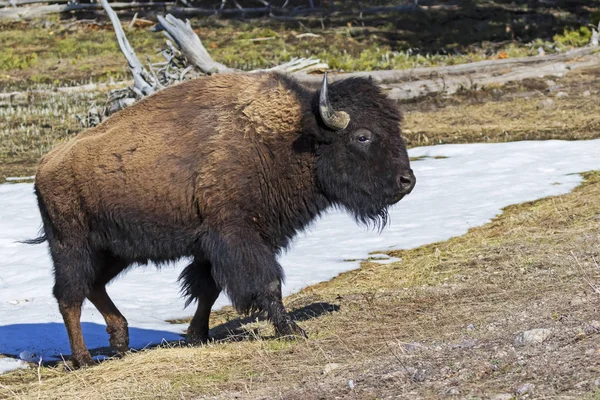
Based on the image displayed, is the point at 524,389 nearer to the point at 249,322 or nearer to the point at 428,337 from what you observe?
the point at 428,337

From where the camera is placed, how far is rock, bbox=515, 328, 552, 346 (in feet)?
17.8

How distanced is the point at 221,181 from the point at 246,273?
73 cm

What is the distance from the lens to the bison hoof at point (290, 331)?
23.4 feet

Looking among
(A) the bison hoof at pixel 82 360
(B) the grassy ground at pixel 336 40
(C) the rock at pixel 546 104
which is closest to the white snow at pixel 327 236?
(A) the bison hoof at pixel 82 360

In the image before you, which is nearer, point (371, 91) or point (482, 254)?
point (371, 91)

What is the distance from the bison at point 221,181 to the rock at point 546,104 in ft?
40.6

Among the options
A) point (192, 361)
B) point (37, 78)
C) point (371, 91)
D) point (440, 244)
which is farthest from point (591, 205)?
point (37, 78)

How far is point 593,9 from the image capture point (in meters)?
32.9

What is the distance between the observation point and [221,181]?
24.6ft

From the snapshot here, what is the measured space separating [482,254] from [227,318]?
2.51 metres

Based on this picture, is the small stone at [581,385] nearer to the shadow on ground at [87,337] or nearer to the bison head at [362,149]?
the bison head at [362,149]

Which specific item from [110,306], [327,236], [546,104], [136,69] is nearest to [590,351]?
[110,306]

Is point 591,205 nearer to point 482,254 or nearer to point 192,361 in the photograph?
point 482,254

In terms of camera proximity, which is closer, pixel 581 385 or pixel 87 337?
pixel 581 385
